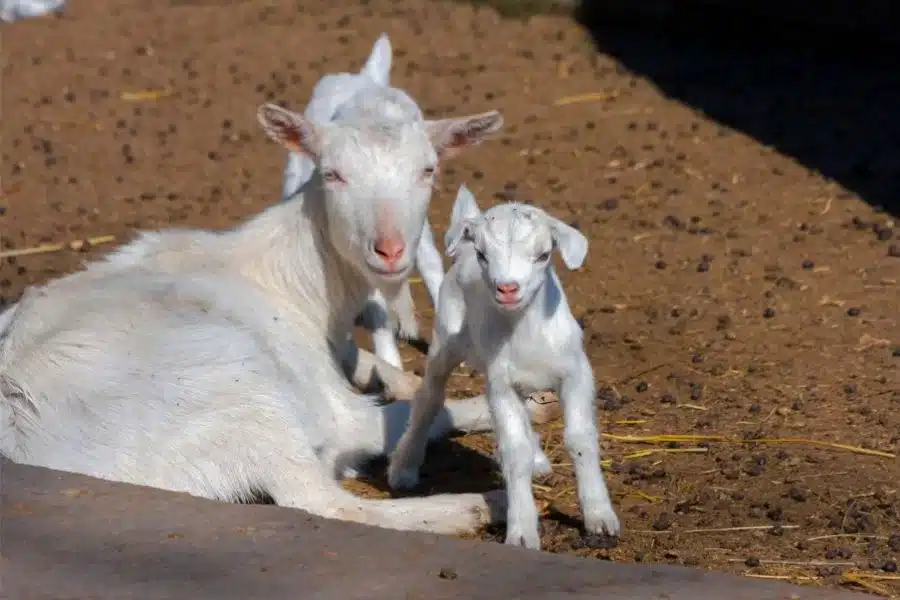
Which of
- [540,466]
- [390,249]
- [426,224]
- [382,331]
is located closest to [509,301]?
[390,249]

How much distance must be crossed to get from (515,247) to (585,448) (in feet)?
2.23

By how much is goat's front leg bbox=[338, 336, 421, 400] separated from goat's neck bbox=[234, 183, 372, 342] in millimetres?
412

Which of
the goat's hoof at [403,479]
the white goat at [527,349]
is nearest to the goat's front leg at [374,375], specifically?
the goat's hoof at [403,479]

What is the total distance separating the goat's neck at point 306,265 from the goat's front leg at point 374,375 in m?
0.41

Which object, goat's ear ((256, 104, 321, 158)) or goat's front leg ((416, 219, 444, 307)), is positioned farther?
goat's front leg ((416, 219, 444, 307))

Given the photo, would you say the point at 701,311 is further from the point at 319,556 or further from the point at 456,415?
the point at 319,556

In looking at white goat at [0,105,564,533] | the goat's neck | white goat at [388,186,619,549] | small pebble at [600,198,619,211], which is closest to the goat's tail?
white goat at [0,105,564,533]

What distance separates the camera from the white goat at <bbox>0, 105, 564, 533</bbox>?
513 centimetres

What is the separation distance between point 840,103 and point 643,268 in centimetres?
329

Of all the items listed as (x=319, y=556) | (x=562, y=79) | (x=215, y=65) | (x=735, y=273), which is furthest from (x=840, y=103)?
(x=319, y=556)

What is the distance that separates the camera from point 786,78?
1134 cm

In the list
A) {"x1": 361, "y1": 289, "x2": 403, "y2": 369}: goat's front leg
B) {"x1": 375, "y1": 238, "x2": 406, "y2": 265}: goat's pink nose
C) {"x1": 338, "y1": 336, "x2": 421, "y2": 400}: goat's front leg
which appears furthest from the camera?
{"x1": 361, "y1": 289, "x2": 403, "y2": 369}: goat's front leg

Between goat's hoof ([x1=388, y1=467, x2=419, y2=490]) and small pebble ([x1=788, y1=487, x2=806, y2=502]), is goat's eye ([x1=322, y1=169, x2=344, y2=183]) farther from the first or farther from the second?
small pebble ([x1=788, y1=487, x2=806, y2=502])

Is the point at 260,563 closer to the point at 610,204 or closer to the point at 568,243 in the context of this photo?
the point at 568,243
